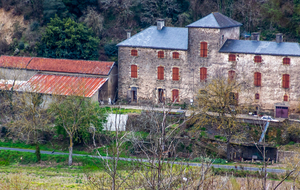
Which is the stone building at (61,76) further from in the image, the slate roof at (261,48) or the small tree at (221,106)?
the slate roof at (261,48)

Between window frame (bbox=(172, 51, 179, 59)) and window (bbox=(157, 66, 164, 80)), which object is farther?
window (bbox=(157, 66, 164, 80))

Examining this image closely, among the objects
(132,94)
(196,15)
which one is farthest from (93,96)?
(196,15)

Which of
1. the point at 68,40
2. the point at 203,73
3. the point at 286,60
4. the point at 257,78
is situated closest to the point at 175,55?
the point at 203,73

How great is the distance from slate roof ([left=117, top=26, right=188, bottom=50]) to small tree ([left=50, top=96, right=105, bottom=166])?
805 cm

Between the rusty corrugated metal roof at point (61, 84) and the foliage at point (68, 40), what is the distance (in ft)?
13.7

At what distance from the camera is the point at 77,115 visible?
32.1 meters

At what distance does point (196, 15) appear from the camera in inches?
1916

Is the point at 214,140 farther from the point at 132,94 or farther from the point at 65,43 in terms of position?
the point at 65,43

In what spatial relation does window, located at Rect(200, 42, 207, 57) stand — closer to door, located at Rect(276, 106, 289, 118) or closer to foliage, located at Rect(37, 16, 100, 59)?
door, located at Rect(276, 106, 289, 118)

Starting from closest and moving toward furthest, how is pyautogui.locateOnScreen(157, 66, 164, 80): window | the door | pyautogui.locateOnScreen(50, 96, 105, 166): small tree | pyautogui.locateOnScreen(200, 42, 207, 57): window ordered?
pyautogui.locateOnScreen(50, 96, 105, 166): small tree
the door
pyautogui.locateOnScreen(200, 42, 207, 57): window
pyautogui.locateOnScreen(157, 66, 164, 80): window

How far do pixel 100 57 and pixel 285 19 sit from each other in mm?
18961

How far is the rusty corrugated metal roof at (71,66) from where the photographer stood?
130 ft

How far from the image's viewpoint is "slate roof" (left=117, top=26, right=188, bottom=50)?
37781 millimetres

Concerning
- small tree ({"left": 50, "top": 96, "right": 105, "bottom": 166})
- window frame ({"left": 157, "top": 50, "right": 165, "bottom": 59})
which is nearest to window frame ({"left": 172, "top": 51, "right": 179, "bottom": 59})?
window frame ({"left": 157, "top": 50, "right": 165, "bottom": 59})
